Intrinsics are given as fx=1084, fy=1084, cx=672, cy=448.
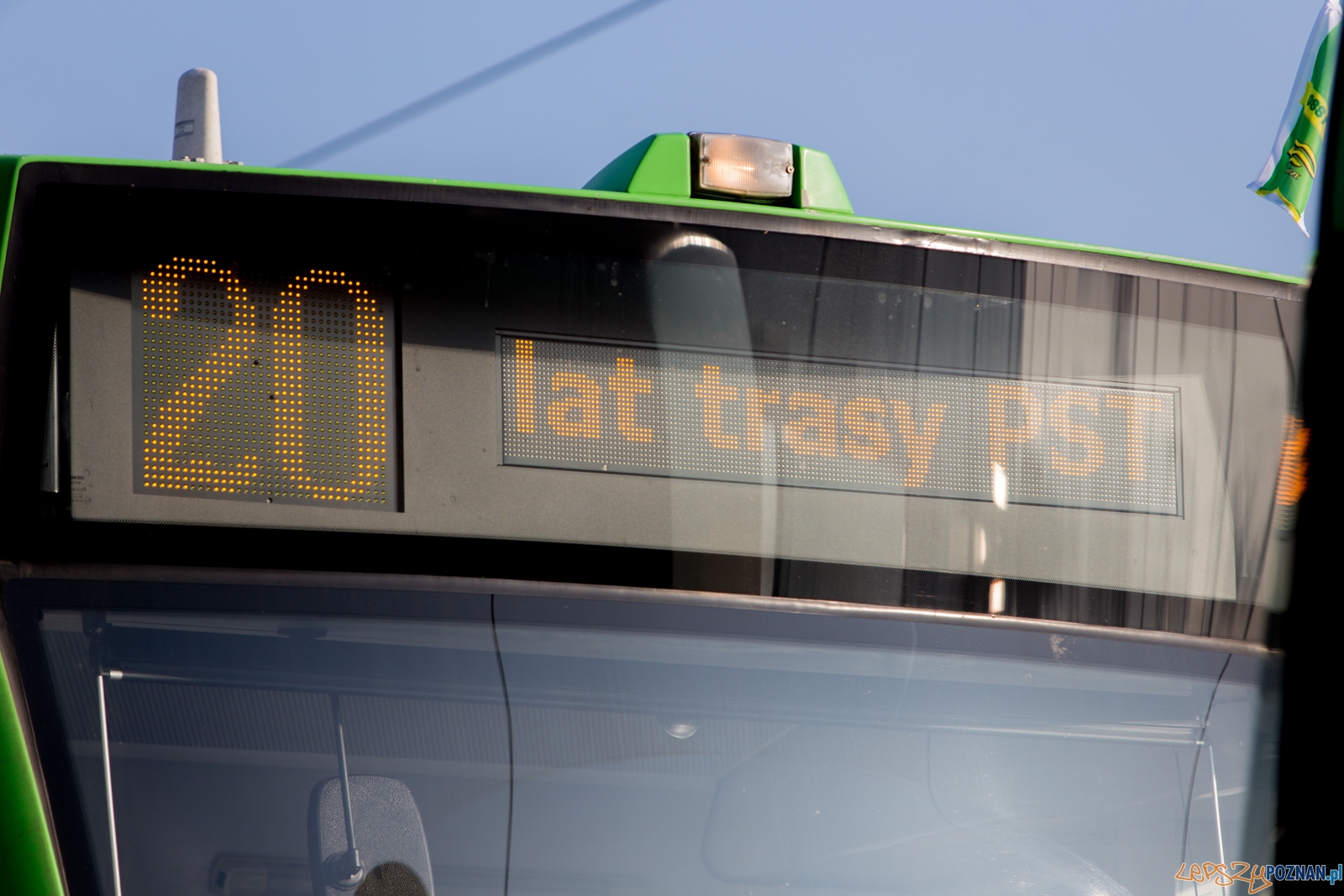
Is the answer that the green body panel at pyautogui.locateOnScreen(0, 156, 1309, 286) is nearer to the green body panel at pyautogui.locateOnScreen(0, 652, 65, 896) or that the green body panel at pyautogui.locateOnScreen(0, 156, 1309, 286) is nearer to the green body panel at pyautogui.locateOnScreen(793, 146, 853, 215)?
the green body panel at pyautogui.locateOnScreen(793, 146, 853, 215)

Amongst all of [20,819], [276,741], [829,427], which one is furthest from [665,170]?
[20,819]

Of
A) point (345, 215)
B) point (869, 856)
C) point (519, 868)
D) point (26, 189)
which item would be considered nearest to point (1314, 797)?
point (869, 856)

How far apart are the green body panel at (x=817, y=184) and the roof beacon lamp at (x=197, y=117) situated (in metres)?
4.59

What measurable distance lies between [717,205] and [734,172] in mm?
153

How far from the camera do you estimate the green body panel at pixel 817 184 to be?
2617mm

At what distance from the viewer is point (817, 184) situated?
8.70ft

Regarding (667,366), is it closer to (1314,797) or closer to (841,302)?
(841,302)

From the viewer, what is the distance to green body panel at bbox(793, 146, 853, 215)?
2617mm

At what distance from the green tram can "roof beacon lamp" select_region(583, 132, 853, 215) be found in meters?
0.01

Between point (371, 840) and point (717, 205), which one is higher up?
point (717, 205)

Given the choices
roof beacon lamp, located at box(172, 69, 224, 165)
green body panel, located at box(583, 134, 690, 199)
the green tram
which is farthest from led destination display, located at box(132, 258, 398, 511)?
roof beacon lamp, located at box(172, 69, 224, 165)

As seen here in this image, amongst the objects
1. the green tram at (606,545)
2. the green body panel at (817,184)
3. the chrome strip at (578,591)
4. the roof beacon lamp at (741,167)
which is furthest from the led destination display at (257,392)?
the green body panel at (817,184)

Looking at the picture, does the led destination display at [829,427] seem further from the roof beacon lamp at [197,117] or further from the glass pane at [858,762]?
the roof beacon lamp at [197,117]

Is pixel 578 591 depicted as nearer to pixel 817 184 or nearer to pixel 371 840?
pixel 371 840
